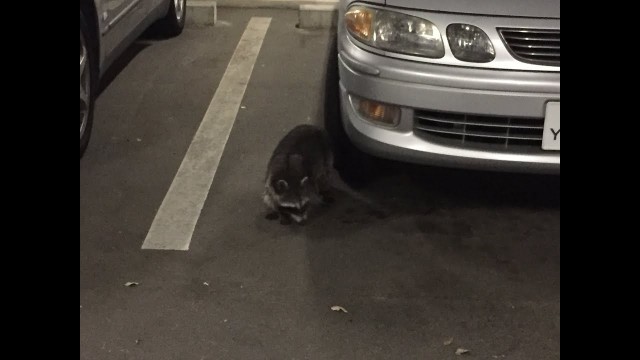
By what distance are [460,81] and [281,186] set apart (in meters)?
1.00

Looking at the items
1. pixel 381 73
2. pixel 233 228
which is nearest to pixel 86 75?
pixel 233 228

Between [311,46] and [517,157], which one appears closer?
[517,157]

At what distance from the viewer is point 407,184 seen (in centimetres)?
391

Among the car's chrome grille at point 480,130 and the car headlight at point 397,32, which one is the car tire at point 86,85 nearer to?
the car headlight at point 397,32

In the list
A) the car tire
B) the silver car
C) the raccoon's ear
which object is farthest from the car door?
the silver car

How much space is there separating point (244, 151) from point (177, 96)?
3.52ft

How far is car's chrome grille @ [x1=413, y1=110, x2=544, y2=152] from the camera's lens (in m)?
3.08

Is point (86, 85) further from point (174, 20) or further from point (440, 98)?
point (174, 20)

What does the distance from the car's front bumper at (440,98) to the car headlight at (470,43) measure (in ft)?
0.20

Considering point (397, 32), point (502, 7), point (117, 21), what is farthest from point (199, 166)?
point (502, 7)

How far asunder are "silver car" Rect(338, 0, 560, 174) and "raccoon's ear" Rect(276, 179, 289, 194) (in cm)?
45

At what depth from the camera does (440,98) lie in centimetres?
304

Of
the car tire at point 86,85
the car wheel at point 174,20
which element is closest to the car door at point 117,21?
the car tire at point 86,85
